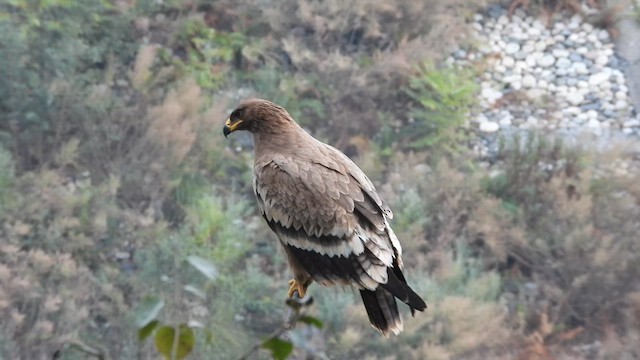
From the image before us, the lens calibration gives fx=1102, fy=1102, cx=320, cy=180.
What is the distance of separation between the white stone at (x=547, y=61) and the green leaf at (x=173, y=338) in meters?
11.1

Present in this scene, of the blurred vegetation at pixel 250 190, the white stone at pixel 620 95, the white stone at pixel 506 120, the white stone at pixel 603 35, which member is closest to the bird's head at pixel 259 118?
the blurred vegetation at pixel 250 190

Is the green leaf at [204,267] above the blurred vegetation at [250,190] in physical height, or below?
above

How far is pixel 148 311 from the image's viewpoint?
1.27 metres

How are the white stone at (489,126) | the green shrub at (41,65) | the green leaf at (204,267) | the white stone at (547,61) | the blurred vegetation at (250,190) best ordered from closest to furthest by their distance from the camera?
the green leaf at (204,267) < the blurred vegetation at (250,190) < the green shrub at (41,65) < the white stone at (489,126) < the white stone at (547,61)

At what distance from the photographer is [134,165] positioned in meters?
10.2

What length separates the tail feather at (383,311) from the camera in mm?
2963

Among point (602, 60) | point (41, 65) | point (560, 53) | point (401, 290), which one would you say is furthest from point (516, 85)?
point (401, 290)

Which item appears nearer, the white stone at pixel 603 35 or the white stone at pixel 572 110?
the white stone at pixel 572 110

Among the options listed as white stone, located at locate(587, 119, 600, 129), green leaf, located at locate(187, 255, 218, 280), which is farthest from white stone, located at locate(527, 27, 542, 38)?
green leaf, located at locate(187, 255, 218, 280)

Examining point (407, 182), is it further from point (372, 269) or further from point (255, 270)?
point (372, 269)

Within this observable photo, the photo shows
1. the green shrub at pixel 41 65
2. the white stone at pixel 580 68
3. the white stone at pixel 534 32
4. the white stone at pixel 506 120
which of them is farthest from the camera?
the white stone at pixel 534 32

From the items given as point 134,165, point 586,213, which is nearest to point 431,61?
point 586,213

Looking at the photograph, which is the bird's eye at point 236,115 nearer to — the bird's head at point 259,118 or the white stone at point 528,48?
the bird's head at point 259,118

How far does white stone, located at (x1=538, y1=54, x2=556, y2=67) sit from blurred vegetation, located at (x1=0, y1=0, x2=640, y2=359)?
91 cm
